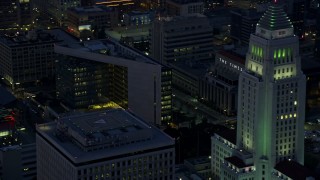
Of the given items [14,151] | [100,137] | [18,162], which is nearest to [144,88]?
[18,162]

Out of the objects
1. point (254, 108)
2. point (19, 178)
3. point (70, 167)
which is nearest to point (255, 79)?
point (254, 108)

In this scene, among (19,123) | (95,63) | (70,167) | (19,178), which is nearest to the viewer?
(70,167)

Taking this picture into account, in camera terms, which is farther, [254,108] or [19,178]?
[19,178]

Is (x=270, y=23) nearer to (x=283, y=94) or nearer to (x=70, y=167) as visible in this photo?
(x=283, y=94)

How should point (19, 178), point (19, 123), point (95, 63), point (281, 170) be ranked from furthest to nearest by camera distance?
1. point (95, 63)
2. point (19, 123)
3. point (19, 178)
4. point (281, 170)

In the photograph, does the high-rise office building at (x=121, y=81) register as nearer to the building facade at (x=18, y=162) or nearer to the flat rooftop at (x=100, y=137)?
the building facade at (x=18, y=162)

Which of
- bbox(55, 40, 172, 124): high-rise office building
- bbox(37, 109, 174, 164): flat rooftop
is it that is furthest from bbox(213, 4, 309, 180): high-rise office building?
bbox(55, 40, 172, 124): high-rise office building

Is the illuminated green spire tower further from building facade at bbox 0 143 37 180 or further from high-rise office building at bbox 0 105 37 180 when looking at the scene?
high-rise office building at bbox 0 105 37 180

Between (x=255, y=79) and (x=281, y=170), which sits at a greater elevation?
(x=255, y=79)
